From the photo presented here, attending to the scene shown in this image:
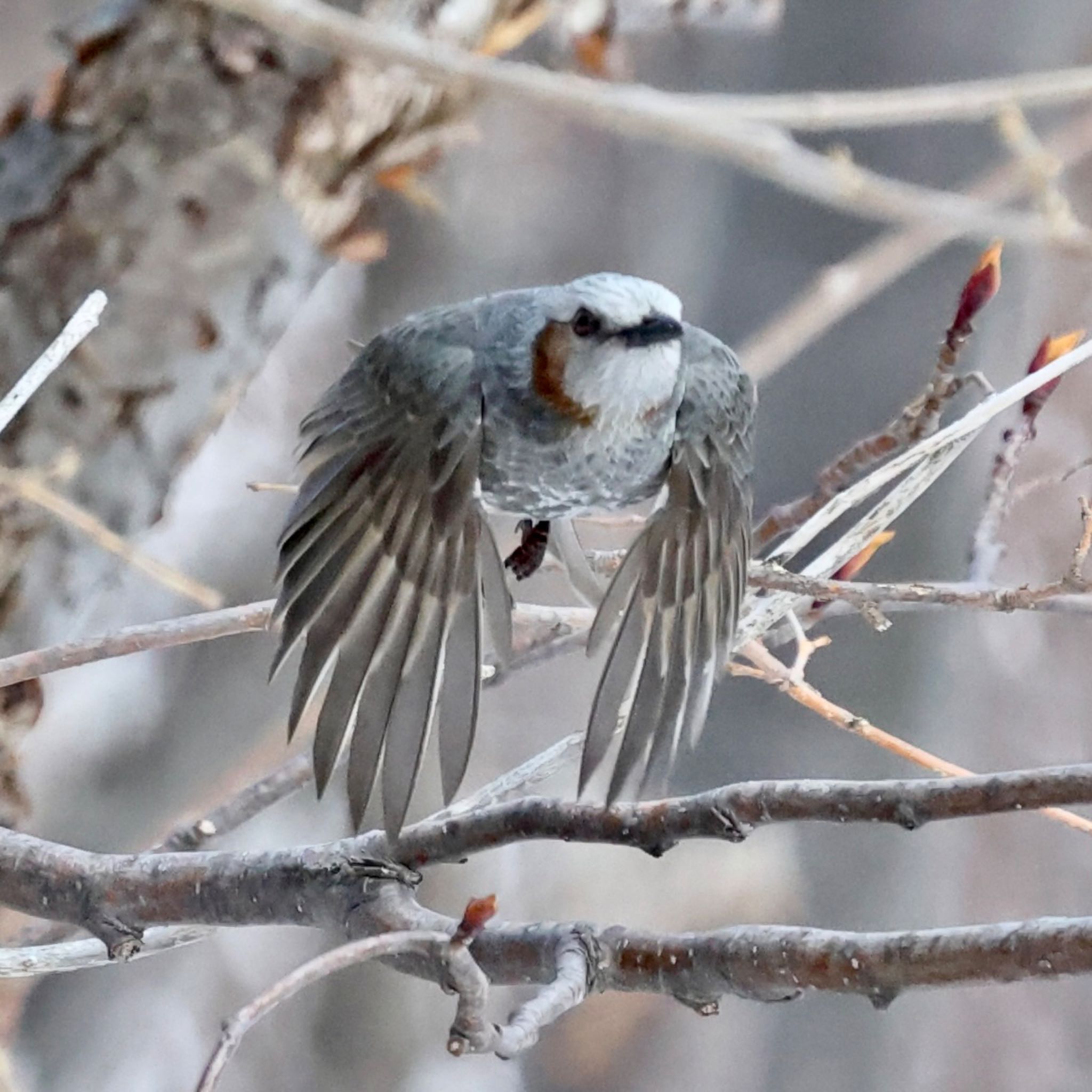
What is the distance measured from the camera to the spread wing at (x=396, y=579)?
42 centimetres

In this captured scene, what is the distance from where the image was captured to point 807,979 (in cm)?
30

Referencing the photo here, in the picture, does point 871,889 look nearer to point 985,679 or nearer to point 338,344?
point 985,679

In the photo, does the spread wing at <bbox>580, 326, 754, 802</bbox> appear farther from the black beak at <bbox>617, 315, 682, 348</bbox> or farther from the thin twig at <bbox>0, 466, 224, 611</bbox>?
the thin twig at <bbox>0, 466, 224, 611</bbox>

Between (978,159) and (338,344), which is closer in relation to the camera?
(978,159)

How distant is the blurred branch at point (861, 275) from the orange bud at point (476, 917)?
0.49 meters

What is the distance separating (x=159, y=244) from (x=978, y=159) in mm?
543

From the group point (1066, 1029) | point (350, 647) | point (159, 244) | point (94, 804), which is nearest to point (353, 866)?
point (350, 647)

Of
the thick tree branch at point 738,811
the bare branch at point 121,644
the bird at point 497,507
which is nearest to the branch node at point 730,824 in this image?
the thick tree branch at point 738,811

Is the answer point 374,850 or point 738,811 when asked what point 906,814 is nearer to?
point 738,811

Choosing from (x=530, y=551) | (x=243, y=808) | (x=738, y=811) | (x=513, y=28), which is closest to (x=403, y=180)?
(x=513, y=28)

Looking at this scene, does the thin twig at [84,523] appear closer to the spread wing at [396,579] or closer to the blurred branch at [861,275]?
the spread wing at [396,579]

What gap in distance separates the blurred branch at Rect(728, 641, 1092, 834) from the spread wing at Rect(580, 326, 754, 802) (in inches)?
1.0

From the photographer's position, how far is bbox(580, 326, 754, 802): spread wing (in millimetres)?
465

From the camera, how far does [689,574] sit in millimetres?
481
